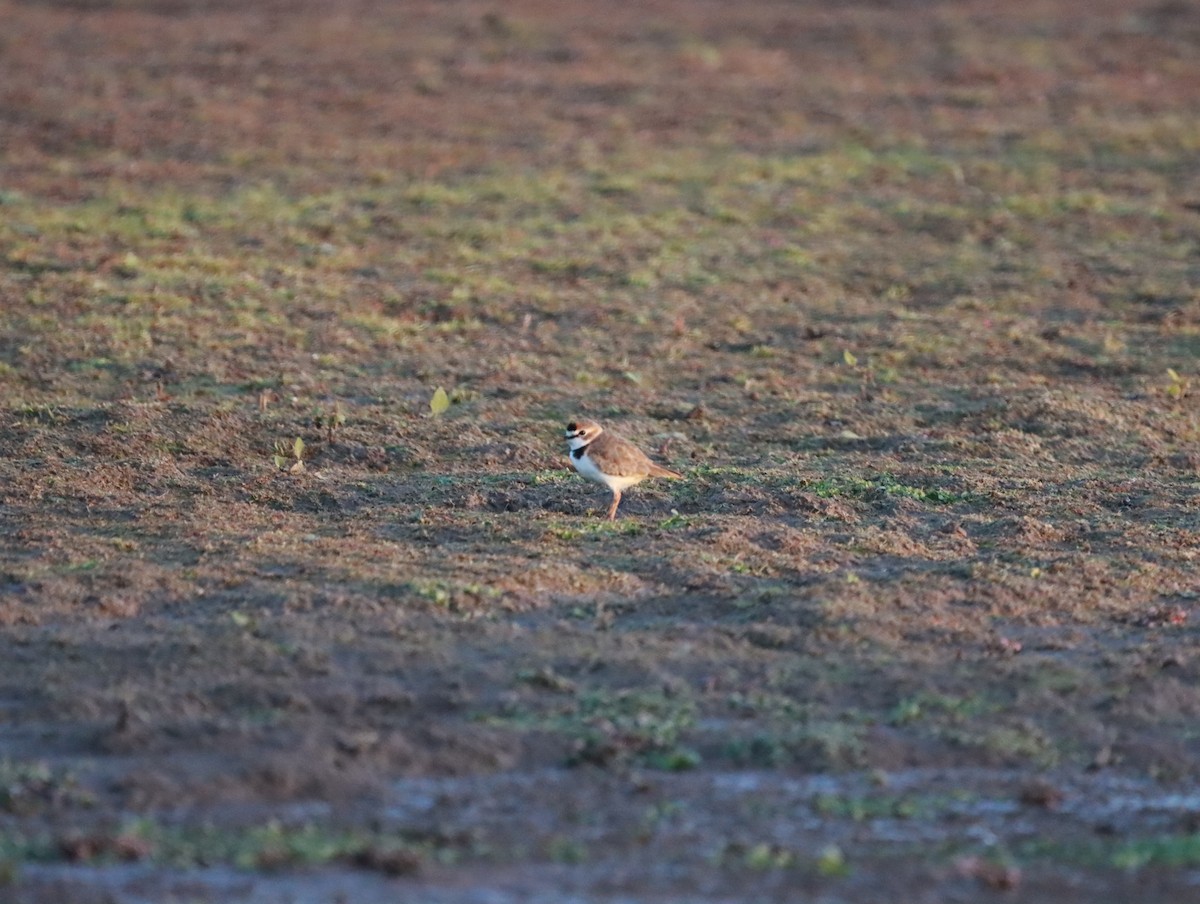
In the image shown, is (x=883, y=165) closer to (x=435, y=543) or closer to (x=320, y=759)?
(x=435, y=543)

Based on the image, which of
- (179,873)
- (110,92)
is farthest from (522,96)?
(179,873)

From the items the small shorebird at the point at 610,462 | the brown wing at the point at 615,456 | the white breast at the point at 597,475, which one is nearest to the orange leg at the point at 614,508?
the small shorebird at the point at 610,462

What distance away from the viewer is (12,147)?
68.6 ft

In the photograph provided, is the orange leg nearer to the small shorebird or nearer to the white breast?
the small shorebird

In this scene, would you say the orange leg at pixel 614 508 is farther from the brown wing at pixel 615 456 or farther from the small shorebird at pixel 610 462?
the brown wing at pixel 615 456

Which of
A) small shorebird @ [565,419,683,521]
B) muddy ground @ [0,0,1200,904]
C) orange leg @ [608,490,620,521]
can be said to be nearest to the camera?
muddy ground @ [0,0,1200,904]

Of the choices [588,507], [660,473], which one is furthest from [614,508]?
[660,473]

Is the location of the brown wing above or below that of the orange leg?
above

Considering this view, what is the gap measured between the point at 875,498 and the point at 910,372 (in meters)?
3.41

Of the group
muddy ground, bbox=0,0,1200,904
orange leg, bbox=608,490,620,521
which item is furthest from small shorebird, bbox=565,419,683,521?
muddy ground, bbox=0,0,1200,904

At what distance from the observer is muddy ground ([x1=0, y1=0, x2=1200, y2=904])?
6660 mm

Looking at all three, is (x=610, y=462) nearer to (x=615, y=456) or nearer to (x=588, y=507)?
(x=615, y=456)

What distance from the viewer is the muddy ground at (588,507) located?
21.9 feet

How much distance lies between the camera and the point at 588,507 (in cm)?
1052
